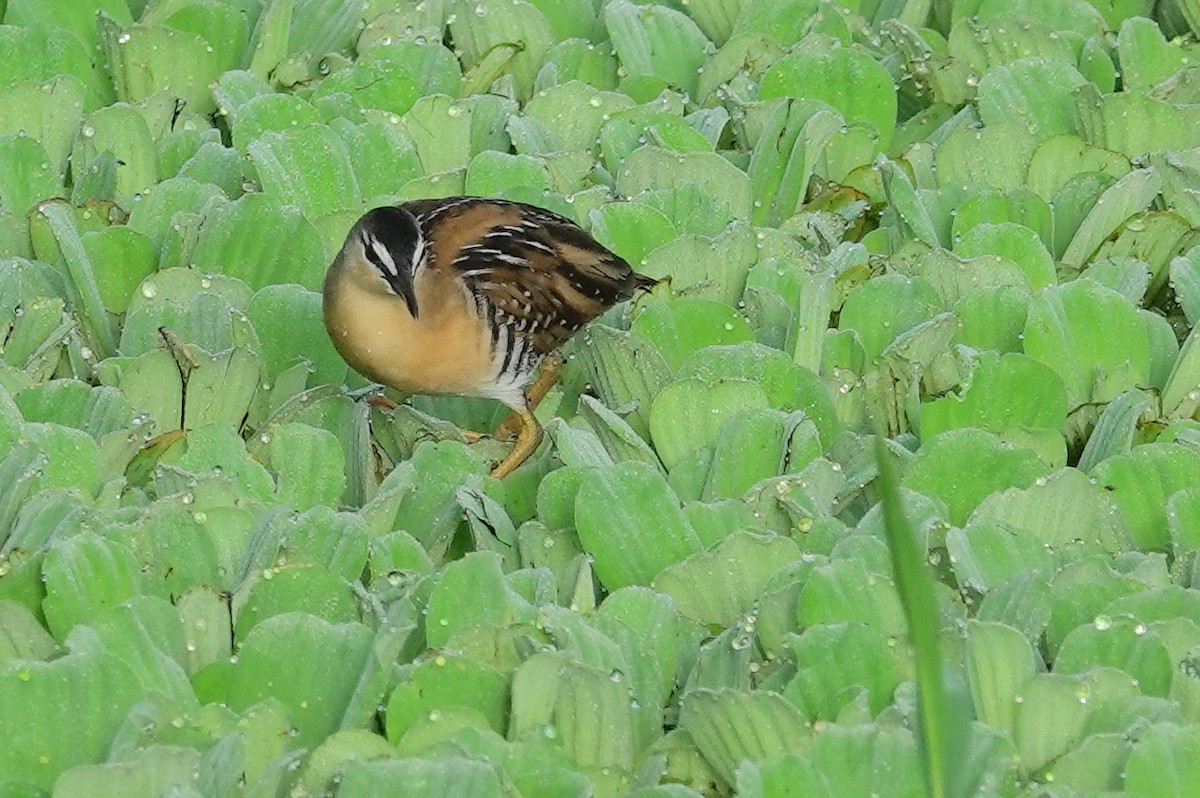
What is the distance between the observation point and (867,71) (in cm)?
451

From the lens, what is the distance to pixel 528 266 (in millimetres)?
3814

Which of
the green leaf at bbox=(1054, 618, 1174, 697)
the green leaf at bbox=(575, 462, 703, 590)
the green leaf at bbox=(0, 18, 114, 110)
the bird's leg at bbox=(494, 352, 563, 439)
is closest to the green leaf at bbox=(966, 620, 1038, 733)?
the green leaf at bbox=(1054, 618, 1174, 697)

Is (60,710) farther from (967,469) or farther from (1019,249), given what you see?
(1019,249)

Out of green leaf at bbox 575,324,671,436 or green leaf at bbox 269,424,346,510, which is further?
green leaf at bbox 575,324,671,436

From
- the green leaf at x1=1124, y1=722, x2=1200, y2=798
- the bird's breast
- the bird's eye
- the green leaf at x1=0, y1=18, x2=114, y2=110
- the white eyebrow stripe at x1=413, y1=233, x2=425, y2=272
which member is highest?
the green leaf at x1=0, y1=18, x2=114, y2=110

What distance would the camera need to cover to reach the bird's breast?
3553 millimetres

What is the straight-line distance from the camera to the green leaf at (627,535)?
2973 mm

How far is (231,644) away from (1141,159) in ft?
8.03

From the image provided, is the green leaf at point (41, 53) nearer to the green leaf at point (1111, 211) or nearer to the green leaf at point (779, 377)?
the green leaf at point (779, 377)

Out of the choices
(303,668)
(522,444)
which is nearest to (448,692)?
(303,668)

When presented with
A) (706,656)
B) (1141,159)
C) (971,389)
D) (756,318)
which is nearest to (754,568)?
(706,656)

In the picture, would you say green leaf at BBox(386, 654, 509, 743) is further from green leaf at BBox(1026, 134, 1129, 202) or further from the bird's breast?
green leaf at BBox(1026, 134, 1129, 202)

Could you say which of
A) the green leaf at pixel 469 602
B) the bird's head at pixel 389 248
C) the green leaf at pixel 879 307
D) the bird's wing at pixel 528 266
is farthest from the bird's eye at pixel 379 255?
the green leaf at pixel 469 602

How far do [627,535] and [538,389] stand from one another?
0.90 metres
